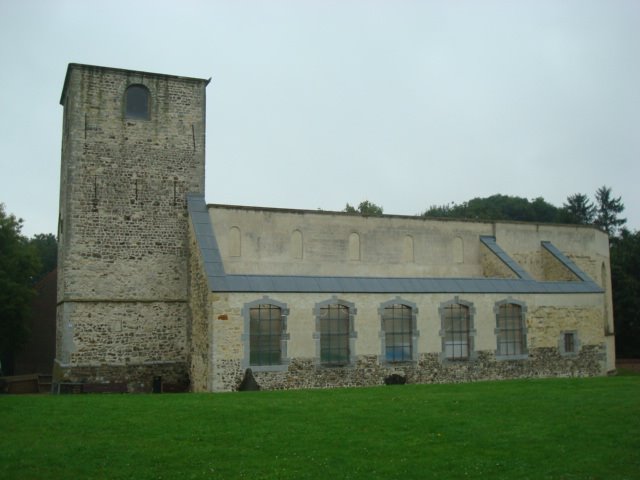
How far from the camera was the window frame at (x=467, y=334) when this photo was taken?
2227 cm

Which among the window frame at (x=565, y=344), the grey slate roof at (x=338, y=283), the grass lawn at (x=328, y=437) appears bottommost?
the grass lawn at (x=328, y=437)

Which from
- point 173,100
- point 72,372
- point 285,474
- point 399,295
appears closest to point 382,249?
point 399,295

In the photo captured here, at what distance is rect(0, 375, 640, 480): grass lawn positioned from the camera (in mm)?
9406

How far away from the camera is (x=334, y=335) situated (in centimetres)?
2098

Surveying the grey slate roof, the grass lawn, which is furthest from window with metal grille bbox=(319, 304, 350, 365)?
the grass lawn

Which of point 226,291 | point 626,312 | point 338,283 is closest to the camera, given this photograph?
point 226,291

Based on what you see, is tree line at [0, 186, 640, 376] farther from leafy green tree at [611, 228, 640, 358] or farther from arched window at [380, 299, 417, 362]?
arched window at [380, 299, 417, 362]

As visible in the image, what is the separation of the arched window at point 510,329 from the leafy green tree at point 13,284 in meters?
21.8

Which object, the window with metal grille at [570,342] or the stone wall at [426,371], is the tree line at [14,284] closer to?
the stone wall at [426,371]

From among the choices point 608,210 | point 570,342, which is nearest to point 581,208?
point 608,210

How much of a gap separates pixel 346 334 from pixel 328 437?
1013 centimetres

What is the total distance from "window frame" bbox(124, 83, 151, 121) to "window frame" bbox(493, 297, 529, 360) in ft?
46.9

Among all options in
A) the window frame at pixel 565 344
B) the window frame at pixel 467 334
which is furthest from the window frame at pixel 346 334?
the window frame at pixel 565 344

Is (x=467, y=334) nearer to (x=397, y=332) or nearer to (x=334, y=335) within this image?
(x=397, y=332)
